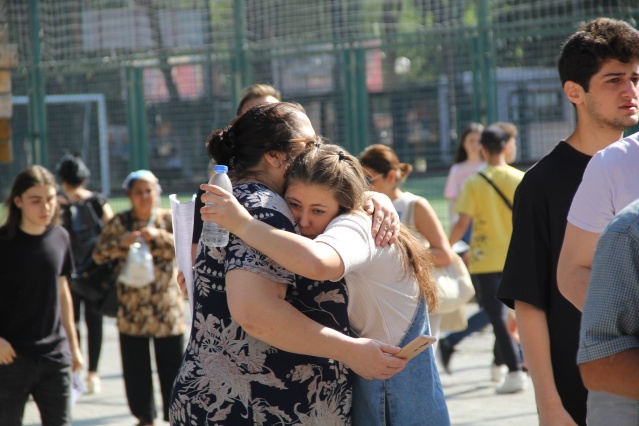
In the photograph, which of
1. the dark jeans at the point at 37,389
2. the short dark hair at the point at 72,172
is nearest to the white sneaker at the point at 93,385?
the short dark hair at the point at 72,172

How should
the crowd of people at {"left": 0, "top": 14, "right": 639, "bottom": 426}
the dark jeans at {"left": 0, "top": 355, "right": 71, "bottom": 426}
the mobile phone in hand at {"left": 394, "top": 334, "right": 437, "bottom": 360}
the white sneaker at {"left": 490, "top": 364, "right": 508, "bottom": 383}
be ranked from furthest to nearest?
the white sneaker at {"left": 490, "top": 364, "right": 508, "bottom": 383} < the dark jeans at {"left": 0, "top": 355, "right": 71, "bottom": 426} < the mobile phone in hand at {"left": 394, "top": 334, "right": 437, "bottom": 360} < the crowd of people at {"left": 0, "top": 14, "right": 639, "bottom": 426}

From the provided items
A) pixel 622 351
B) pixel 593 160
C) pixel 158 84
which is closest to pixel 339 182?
pixel 593 160

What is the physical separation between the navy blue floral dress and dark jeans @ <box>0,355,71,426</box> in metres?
2.69

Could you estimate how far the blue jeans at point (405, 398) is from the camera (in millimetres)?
3010

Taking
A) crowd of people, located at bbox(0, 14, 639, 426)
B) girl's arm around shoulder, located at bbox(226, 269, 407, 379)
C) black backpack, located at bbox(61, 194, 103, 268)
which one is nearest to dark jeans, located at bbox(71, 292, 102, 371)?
black backpack, located at bbox(61, 194, 103, 268)

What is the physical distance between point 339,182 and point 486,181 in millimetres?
4810

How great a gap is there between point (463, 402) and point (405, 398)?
432cm

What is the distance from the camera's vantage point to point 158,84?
11172mm

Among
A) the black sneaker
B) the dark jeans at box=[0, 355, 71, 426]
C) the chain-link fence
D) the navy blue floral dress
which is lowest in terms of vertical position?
the black sneaker

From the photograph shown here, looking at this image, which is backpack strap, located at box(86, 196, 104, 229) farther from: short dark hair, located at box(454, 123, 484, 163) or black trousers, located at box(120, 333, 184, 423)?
short dark hair, located at box(454, 123, 484, 163)

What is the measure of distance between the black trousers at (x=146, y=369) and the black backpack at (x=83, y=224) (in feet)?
6.58

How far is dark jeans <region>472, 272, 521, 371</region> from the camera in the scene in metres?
7.46

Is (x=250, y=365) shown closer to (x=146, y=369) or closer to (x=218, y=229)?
(x=218, y=229)

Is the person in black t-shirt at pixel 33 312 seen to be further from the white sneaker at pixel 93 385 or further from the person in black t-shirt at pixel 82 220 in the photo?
the person in black t-shirt at pixel 82 220
